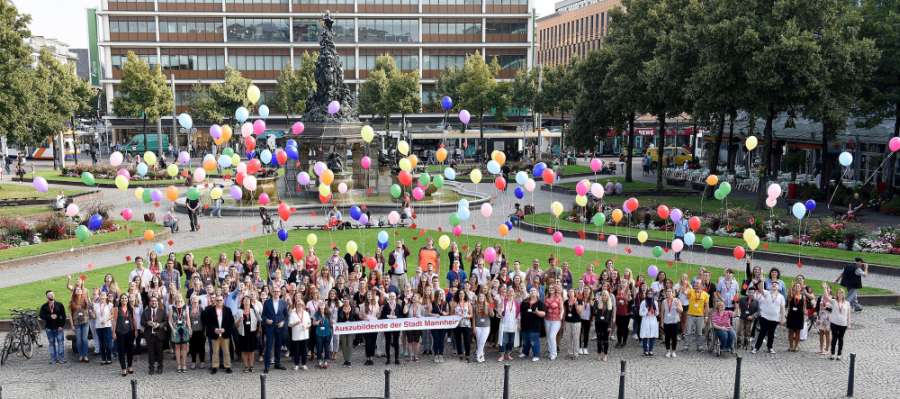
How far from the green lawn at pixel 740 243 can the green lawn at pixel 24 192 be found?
25.6 metres

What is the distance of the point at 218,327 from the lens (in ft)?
46.8

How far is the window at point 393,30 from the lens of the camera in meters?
87.6

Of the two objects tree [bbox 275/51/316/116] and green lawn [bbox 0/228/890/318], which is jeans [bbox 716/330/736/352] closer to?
green lawn [bbox 0/228/890/318]

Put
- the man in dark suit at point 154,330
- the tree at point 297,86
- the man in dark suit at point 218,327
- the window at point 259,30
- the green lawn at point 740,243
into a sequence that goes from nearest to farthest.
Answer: the man in dark suit at point 154,330 → the man in dark suit at point 218,327 → the green lawn at point 740,243 → the tree at point 297,86 → the window at point 259,30

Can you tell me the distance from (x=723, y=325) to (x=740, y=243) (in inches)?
479

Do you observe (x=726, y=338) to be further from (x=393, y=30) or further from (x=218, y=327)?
(x=393, y=30)

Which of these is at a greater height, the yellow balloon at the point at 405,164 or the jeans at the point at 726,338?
the yellow balloon at the point at 405,164

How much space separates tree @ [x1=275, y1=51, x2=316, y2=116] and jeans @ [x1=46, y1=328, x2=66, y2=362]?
198 ft

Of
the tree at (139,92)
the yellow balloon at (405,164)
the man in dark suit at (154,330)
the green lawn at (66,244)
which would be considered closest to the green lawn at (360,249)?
the green lawn at (66,244)

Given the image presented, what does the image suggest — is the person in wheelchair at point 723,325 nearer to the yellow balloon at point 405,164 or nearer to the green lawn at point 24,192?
the yellow balloon at point 405,164

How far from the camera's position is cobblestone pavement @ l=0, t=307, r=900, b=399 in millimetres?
13344

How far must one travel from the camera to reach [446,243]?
19.3m

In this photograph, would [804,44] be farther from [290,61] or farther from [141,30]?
[141,30]

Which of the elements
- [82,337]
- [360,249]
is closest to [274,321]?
[82,337]
